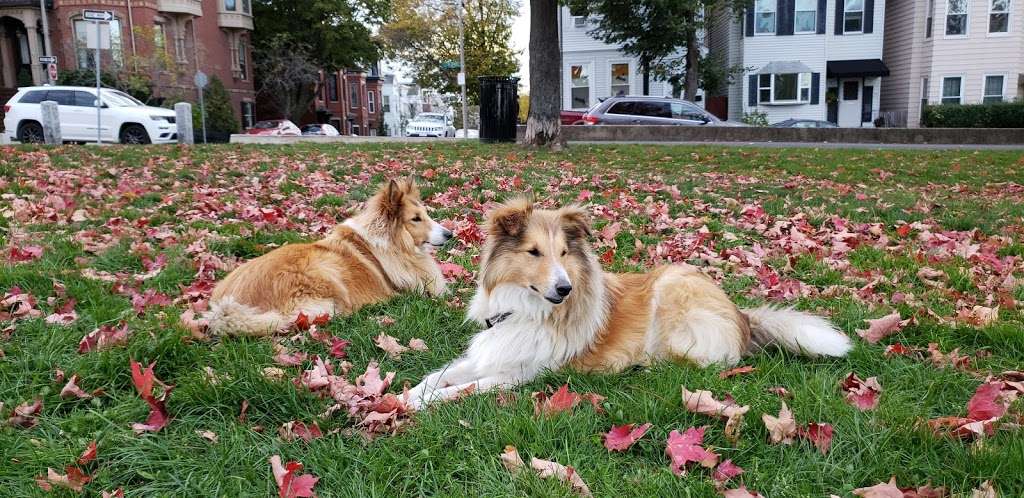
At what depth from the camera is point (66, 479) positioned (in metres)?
2.52

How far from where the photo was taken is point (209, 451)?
2768mm

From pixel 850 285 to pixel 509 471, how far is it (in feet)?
12.7

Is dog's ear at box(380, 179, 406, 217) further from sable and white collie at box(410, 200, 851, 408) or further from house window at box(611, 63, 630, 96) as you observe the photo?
house window at box(611, 63, 630, 96)

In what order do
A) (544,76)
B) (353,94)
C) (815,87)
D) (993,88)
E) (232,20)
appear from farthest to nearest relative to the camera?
(353,94), (232,20), (815,87), (993,88), (544,76)

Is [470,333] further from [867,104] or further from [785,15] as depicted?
[867,104]

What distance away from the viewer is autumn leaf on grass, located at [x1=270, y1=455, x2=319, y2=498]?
8.07 ft

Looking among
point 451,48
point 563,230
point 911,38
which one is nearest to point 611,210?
point 563,230

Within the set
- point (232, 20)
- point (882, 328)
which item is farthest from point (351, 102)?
point (882, 328)

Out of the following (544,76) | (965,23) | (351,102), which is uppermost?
(965,23)

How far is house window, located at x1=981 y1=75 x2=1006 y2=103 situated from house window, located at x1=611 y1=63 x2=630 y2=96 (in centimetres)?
1764

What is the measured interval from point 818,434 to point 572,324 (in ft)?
4.38

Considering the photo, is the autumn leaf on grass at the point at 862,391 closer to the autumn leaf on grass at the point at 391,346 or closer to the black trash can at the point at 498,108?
the autumn leaf on grass at the point at 391,346

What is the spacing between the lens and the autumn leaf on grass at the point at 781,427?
2.71 metres

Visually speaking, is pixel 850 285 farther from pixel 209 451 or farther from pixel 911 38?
pixel 911 38
